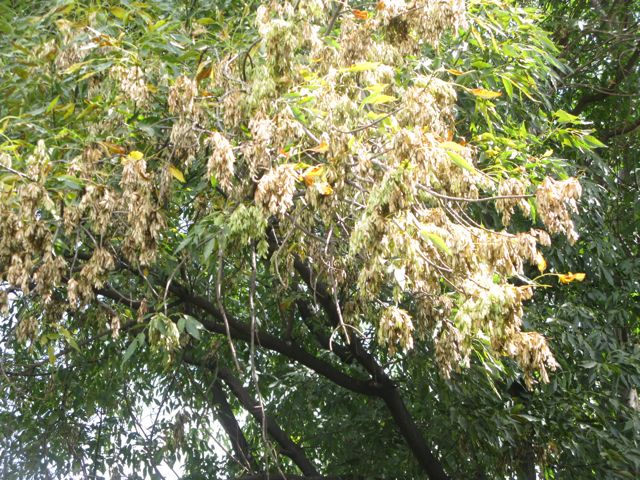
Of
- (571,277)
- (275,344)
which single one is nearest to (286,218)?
(571,277)

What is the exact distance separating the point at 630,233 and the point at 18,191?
4.26 meters

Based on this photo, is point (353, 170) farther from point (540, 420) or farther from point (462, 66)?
point (540, 420)

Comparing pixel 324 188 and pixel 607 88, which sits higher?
pixel 607 88

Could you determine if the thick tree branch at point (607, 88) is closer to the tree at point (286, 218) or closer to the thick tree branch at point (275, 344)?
the tree at point (286, 218)

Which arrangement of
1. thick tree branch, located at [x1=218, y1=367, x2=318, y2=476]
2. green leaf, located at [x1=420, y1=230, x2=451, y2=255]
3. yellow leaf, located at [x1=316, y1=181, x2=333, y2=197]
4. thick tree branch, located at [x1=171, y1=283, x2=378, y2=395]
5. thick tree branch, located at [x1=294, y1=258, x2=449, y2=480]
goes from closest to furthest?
green leaf, located at [x1=420, y1=230, x2=451, y2=255]
yellow leaf, located at [x1=316, y1=181, x2=333, y2=197]
thick tree branch, located at [x1=171, y1=283, x2=378, y2=395]
thick tree branch, located at [x1=294, y1=258, x2=449, y2=480]
thick tree branch, located at [x1=218, y1=367, x2=318, y2=476]

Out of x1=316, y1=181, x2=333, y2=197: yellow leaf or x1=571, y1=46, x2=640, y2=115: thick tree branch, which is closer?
x1=316, y1=181, x2=333, y2=197: yellow leaf

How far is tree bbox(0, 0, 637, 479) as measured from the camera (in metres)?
2.99

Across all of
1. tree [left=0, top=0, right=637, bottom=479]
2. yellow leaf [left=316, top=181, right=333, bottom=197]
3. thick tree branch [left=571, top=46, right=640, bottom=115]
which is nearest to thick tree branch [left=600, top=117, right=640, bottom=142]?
thick tree branch [left=571, top=46, right=640, bottom=115]

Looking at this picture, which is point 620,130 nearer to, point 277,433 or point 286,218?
point 277,433

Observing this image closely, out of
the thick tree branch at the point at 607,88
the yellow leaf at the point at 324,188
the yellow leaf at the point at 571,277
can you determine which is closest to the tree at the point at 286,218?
the yellow leaf at the point at 324,188

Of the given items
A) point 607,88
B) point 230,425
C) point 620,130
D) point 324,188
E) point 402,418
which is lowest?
point 324,188

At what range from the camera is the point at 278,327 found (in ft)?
20.5

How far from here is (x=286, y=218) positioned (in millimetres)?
3576

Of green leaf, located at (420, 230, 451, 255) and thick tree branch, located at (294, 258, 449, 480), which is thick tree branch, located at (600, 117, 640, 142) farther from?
green leaf, located at (420, 230, 451, 255)
